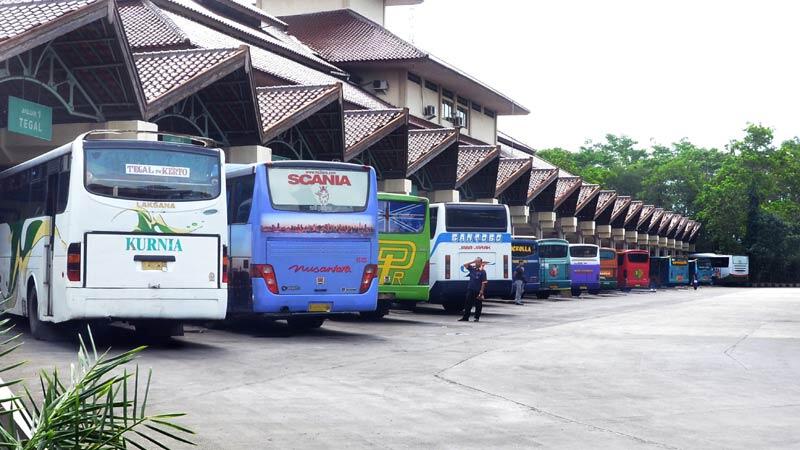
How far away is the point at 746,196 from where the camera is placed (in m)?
92.5

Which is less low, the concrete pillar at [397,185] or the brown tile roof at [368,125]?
the brown tile roof at [368,125]

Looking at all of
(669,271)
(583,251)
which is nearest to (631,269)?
(583,251)

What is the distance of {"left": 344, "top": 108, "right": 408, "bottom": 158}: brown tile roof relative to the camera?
103 ft

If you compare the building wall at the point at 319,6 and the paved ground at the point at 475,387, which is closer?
the paved ground at the point at 475,387

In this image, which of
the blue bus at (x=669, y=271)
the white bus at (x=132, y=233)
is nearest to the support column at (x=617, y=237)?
the blue bus at (x=669, y=271)

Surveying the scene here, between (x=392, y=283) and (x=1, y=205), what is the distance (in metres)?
9.19

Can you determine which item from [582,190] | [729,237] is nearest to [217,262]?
[582,190]

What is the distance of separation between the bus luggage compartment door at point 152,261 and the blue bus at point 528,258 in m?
23.7

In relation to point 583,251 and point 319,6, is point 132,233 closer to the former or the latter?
point 583,251

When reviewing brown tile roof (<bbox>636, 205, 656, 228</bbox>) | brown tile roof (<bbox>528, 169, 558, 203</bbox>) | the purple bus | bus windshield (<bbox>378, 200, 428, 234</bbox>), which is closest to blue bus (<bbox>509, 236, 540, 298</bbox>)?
the purple bus

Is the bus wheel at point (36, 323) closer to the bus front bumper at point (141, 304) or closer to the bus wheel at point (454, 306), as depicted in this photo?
the bus front bumper at point (141, 304)

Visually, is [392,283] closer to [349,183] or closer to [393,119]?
[349,183]

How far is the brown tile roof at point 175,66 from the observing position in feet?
75.7

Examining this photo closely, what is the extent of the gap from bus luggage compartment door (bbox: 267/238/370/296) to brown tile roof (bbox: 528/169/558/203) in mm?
32526
